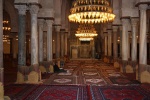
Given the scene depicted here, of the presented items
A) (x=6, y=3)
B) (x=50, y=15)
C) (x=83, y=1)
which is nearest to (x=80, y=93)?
(x=83, y=1)

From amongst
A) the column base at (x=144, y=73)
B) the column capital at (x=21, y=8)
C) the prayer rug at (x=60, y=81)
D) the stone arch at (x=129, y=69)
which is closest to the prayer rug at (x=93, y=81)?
the prayer rug at (x=60, y=81)

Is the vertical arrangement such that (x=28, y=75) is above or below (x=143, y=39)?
below

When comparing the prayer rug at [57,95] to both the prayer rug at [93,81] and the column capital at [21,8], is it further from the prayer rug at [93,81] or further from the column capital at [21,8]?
the column capital at [21,8]

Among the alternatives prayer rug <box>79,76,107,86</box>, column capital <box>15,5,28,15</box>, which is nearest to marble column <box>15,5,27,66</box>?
column capital <box>15,5,28,15</box>

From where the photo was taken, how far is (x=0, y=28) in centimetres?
507

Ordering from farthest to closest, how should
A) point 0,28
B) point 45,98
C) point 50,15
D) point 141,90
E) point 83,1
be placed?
point 50,15 < point 83,1 < point 141,90 < point 45,98 < point 0,28

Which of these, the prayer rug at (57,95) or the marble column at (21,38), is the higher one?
the marble column at (21,38)

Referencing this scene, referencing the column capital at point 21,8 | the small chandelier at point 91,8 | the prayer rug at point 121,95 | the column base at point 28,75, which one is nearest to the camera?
the prayer rug at point 121,95

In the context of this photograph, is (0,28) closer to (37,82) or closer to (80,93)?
(80,93)

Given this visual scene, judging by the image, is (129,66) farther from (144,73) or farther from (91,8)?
(91,8)

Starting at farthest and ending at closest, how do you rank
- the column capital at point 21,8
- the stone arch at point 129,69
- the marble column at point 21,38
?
the stone arch at point 129,69
the marble column at point 21,38
the column capital at point 21,8

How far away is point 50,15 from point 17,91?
15.8ft

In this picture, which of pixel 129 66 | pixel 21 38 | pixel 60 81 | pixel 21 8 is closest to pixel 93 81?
pixel 60 81

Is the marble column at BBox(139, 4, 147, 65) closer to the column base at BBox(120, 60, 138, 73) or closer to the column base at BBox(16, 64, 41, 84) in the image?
the column base at BBox(120, 60, 138, 73)
